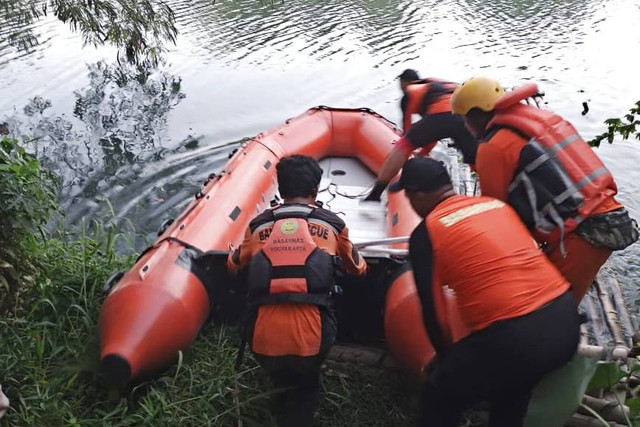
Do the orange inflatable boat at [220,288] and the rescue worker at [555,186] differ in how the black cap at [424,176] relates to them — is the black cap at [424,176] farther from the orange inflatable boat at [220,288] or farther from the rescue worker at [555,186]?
the rescue worker at [555,186]

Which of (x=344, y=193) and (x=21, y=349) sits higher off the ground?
(x=21, y=349)

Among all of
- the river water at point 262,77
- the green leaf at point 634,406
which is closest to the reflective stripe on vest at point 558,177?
the green leaf at point 634,406

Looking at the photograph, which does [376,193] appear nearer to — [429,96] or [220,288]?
[429,96]

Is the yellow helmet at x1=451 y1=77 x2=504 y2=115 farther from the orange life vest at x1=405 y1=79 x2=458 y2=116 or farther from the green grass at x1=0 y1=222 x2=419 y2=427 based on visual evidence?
the green grass at x1=0 y1=222 x2=419 y2=427

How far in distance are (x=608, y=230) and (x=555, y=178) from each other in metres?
0.30

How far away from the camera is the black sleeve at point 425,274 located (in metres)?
1.94

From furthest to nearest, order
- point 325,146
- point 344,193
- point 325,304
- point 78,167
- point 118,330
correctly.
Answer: point 78,167, point 325,146, point 344,193, point 118,330, point 325,304

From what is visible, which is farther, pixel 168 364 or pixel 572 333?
pixel 168 364

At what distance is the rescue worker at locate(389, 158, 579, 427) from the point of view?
181 cm

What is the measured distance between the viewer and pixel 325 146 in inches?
215

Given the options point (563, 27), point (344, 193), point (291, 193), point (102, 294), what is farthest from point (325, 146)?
point (563, 27)

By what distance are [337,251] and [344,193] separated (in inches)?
86.0

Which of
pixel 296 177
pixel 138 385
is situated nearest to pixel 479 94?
pixel 296 177

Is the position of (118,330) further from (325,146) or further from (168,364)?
(325,146)
